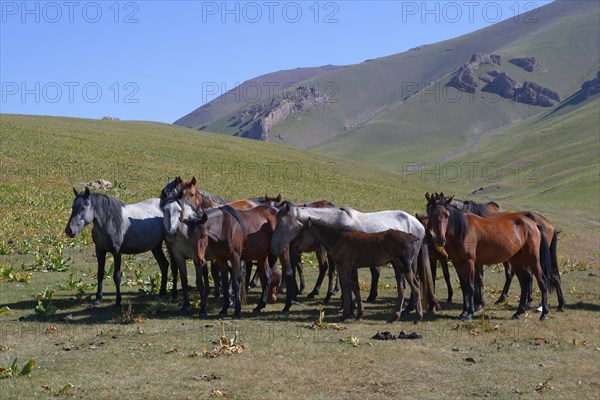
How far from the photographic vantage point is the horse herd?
14.5 m

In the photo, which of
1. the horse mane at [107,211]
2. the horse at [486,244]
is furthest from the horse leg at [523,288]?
the horse mane at [107,211]

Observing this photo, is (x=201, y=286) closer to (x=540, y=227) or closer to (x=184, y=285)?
Result: (x=184, y=285)

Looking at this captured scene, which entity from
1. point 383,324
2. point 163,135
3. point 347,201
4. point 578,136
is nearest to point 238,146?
point 163,135

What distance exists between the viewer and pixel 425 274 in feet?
51.5

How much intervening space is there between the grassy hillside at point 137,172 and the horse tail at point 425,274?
603 inches

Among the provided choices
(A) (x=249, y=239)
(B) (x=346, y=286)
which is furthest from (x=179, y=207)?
(B) (x=346, y=286)

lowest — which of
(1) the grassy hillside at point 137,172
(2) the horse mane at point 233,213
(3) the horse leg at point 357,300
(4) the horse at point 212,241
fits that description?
(3) the horse leg at point 357,300

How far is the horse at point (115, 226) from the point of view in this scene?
15375 millimetres

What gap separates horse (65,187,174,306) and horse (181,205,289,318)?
2534 mm

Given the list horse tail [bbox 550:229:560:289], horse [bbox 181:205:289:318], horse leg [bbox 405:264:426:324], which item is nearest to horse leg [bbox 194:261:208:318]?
horse [bbox 181:205:289:318]

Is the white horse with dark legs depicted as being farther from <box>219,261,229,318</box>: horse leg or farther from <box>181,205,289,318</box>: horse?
<box>181,205,289,318</box>: horse

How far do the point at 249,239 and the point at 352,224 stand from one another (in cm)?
251

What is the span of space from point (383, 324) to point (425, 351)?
2.18m

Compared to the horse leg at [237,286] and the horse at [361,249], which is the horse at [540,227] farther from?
the horse leg at [237,286]
